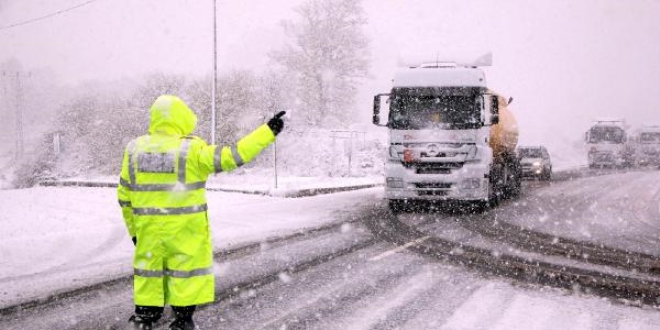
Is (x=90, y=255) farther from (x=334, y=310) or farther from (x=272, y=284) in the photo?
(x=334, y=310)

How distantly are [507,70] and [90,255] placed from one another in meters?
136

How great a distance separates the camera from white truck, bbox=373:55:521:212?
12.0 metres

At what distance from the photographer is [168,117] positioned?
3518 millimetres

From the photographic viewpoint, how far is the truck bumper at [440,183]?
39.4 feet

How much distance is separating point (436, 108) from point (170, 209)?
9.65 meters

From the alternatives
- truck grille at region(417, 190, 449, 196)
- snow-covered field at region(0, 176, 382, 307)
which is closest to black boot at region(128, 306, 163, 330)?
snow-covered field at region(0, 176, 382, 307)

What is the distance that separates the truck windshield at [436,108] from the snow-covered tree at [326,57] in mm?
25226

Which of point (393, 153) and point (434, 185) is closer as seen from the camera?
point (434, 185)

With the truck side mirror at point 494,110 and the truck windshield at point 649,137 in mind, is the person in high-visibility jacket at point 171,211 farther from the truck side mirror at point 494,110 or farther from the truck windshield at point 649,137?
the truck windshield at point 649,137

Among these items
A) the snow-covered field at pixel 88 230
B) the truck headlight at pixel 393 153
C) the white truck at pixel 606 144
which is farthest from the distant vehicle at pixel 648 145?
the truck headlight at pixel 393 153

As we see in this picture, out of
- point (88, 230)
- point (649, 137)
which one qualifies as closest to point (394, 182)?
point (88, 230)

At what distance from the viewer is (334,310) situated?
5020mm

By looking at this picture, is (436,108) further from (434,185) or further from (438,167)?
(434,185)

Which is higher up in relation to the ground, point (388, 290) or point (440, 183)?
point (440, 183)
